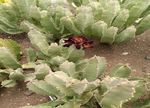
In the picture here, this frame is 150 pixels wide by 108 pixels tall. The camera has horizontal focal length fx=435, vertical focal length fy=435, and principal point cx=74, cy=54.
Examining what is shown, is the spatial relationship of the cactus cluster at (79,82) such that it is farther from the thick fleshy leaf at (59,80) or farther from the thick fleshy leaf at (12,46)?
the thick fleshy leaf at (12,46)

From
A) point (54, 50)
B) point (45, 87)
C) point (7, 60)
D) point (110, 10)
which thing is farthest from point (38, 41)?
point (110, 10)

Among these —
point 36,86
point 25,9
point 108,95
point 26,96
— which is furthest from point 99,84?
point 25,9

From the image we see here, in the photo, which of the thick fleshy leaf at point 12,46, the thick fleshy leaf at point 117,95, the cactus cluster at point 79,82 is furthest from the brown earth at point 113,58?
the thick fleshy leaf at point 117,95

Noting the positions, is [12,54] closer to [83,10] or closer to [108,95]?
[83,10]

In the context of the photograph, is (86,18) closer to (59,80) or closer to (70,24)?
(70,24)

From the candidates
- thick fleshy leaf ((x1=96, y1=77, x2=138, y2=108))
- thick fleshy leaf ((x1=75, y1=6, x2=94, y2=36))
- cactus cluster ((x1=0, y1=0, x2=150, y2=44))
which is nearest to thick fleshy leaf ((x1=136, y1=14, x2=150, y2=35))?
cactus cluster ((x1=0, y1=0, x2=150, y2=44))

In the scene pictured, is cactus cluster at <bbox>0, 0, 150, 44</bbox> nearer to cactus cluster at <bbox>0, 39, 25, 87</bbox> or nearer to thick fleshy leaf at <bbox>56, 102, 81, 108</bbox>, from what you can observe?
cactus cluster at <bbox>0, 39, 25, 87</bbox>
